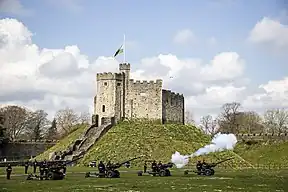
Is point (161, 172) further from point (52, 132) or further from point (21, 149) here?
point (52, 132)

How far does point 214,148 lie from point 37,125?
2456 inches

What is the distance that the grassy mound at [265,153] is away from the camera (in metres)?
63.8

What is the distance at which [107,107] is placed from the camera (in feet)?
221

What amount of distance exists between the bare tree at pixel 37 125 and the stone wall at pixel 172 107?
143ft

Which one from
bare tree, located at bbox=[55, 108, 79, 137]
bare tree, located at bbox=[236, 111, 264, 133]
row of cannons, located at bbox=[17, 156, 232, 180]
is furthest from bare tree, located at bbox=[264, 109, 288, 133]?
row of cannons, located at bbox=[17, 156, 232, 180]

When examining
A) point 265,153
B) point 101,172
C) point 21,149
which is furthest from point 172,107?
point 101,172

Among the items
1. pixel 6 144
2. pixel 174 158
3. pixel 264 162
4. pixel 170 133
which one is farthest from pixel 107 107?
pixel 6 144

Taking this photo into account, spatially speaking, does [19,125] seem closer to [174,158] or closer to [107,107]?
[107,107]

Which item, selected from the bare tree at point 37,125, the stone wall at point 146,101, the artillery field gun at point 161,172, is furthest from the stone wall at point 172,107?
the bare tree at point 37,125

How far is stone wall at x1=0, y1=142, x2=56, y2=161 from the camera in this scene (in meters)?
85.0

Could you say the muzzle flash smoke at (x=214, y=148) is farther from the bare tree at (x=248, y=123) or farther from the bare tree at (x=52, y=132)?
the bare tree at (x=52, y=132)

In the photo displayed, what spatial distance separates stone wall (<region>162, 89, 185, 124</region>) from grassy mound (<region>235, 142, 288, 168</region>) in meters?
9.08

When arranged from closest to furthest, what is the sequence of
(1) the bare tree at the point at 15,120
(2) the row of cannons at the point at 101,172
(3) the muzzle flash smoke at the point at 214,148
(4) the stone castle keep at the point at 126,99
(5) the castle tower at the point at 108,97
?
1. (2) the row of cannons at the point at 101,172
2. (3) the muzzle flash smoke at the point at 214,148
3. (5) the castle tower at the point at 108,97
4. (4) the stone castle keep at the point at 126,99
5. (1) the bare tree at the point at 15,120

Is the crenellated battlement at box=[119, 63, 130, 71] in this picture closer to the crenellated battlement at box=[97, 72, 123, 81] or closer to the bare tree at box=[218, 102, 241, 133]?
the crenellated battlement at box=[97, 72, 123, 81]
